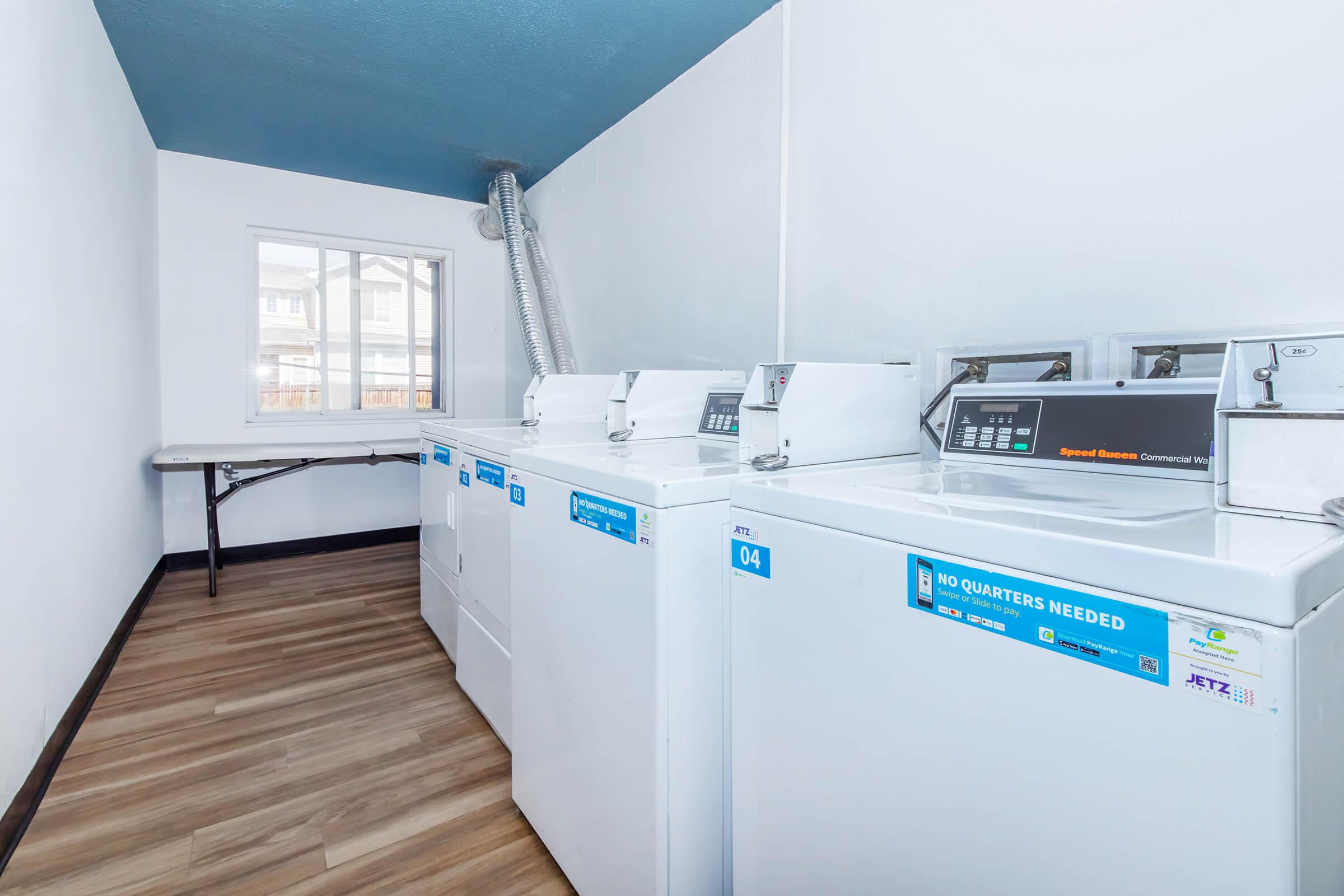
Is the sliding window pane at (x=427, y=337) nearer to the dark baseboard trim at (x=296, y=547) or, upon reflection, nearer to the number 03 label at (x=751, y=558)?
the dark baseboard trim at (x=296, y=547)

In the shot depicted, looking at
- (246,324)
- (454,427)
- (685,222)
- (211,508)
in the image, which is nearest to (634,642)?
(454,427)

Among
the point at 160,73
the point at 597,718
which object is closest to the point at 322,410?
the point at 160,73

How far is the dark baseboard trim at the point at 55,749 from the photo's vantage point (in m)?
1.49

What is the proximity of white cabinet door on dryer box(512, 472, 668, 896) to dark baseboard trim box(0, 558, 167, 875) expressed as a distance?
3.67ft

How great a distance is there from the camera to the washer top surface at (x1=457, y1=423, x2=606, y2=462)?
1.81 metres

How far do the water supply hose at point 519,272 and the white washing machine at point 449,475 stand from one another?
749 mm

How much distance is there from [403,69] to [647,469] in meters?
2.38

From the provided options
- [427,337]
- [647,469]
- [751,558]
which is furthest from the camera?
[427,337]

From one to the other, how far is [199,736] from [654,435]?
5.46ft

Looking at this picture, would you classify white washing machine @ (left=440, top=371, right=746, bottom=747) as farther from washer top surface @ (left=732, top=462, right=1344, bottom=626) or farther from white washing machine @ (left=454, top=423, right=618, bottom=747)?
washer top surface @ (left=732, top=462, right=1344, bottom=626)

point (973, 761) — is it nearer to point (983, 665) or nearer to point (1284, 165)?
point (983, 665)

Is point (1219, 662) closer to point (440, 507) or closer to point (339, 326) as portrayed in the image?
point (440, 507)

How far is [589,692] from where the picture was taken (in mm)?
1295

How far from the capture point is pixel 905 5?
1.75 m
